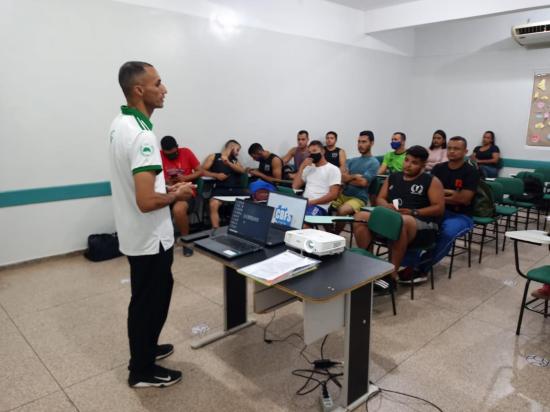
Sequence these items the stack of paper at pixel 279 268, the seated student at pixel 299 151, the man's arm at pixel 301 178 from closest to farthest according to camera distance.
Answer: the stack of paper at pixel 279 268 < the man's arm at pixel 301 178 < the seated student at pixel 299 151

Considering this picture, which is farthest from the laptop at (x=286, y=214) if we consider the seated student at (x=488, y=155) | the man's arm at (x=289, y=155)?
the seated student at (x=488, y=155)

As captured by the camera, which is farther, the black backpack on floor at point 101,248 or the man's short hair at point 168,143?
the man's short hair at point 168,143

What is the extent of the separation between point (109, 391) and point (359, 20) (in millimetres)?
6943

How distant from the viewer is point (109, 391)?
2.18 meters

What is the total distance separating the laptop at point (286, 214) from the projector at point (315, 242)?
19 cm

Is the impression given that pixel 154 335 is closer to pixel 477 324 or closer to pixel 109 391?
pixel 109 391

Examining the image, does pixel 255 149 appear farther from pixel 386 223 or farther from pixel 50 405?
pixel 50 405

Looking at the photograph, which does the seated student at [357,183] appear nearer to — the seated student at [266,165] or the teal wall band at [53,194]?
the seated student at [266,165]

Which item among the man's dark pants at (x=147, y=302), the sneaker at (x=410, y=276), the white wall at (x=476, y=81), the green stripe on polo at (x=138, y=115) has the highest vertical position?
the white wall at (x=476, y=81)

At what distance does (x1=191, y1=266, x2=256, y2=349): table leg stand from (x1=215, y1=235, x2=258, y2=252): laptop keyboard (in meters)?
0.36

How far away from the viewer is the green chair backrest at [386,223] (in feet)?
10.1

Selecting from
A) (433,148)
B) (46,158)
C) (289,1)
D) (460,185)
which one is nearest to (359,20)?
(289,1)

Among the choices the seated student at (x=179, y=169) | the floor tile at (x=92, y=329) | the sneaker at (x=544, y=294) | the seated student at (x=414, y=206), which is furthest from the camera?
the seated student at (x=179, y=169)

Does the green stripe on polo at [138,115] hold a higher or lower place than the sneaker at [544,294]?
higher
